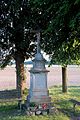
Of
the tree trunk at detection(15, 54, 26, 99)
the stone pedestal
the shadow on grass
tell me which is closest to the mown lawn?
the shadow on grass

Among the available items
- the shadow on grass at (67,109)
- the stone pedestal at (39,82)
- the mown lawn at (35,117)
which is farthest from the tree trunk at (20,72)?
the stone pedestal at (39,82)

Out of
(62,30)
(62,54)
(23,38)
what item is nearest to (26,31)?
(23,38)

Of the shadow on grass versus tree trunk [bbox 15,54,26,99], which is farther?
tree trunk [bbox 15,54,26,99]

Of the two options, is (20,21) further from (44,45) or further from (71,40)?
(71,40)

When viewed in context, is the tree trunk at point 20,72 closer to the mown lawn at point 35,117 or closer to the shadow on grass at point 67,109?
the mown lawn at point 35,117

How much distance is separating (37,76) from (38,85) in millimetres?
310

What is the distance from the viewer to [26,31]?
60.0 ft

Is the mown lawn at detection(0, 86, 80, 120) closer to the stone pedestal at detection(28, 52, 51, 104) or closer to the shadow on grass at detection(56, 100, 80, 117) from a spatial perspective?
the shadow on grass at detection(56, 100, 80, 117)

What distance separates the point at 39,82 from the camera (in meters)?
14.6

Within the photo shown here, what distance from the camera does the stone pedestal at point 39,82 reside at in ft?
47.2

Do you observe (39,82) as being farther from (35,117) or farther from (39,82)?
(35,117)

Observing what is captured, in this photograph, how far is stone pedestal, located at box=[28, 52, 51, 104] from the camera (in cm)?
1438

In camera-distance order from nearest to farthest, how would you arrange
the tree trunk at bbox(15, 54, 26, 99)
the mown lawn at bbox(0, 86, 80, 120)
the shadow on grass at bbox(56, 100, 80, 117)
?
1. the mown lawn at bbox(0, 86, 80, 120)
2. the shadow on grass at bbox(56, 100, 80, 117)
3. the tree trunk at bbox(15, 54, 26, 99)

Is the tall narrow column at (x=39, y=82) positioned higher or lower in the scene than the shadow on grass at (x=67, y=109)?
higher
